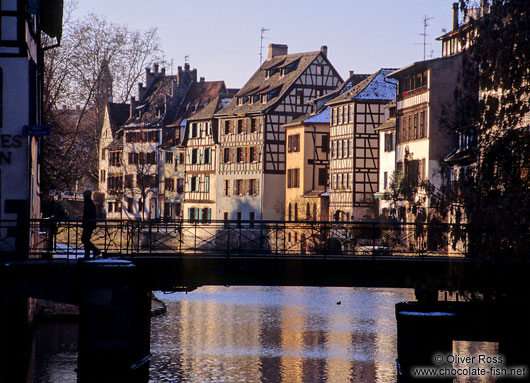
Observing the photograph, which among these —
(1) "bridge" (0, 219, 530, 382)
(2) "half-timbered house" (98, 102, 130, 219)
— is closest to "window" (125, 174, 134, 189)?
(2) "half-timbered house" (98, 102, 130, 219)

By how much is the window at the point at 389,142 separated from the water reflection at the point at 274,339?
18.2 m

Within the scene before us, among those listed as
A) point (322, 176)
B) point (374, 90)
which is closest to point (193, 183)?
point (322, 176)

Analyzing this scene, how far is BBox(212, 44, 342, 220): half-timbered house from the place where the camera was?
85.6 meters

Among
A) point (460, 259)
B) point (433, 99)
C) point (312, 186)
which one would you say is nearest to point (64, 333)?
point (460, 259)

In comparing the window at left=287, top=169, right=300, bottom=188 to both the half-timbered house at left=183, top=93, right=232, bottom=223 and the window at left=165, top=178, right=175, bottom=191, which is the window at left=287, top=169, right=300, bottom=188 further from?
the window at left=165, top=178, right=175, bottom=191

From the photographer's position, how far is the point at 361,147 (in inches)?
2857

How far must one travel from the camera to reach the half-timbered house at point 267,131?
85.6 meters

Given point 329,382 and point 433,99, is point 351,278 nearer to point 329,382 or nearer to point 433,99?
point 329,382

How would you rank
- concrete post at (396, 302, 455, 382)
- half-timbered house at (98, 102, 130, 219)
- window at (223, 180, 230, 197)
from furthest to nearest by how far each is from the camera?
half-timbered house at (98, 102, 130, 219)
window at (223, 180, 230, 197)
concrete post at (396, 302, 455, 382)

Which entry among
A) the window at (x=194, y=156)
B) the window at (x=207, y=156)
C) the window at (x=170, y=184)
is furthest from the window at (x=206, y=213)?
the window at (x=170, y=184)

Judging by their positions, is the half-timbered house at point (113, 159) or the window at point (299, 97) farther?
the half-timbered house at point (113, 159)

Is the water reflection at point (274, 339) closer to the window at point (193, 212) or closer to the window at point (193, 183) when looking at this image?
the window at point (193, 212)

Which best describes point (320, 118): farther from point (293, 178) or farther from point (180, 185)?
point (180, 185)

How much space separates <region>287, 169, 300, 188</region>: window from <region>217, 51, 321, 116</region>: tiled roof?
6621 mm
